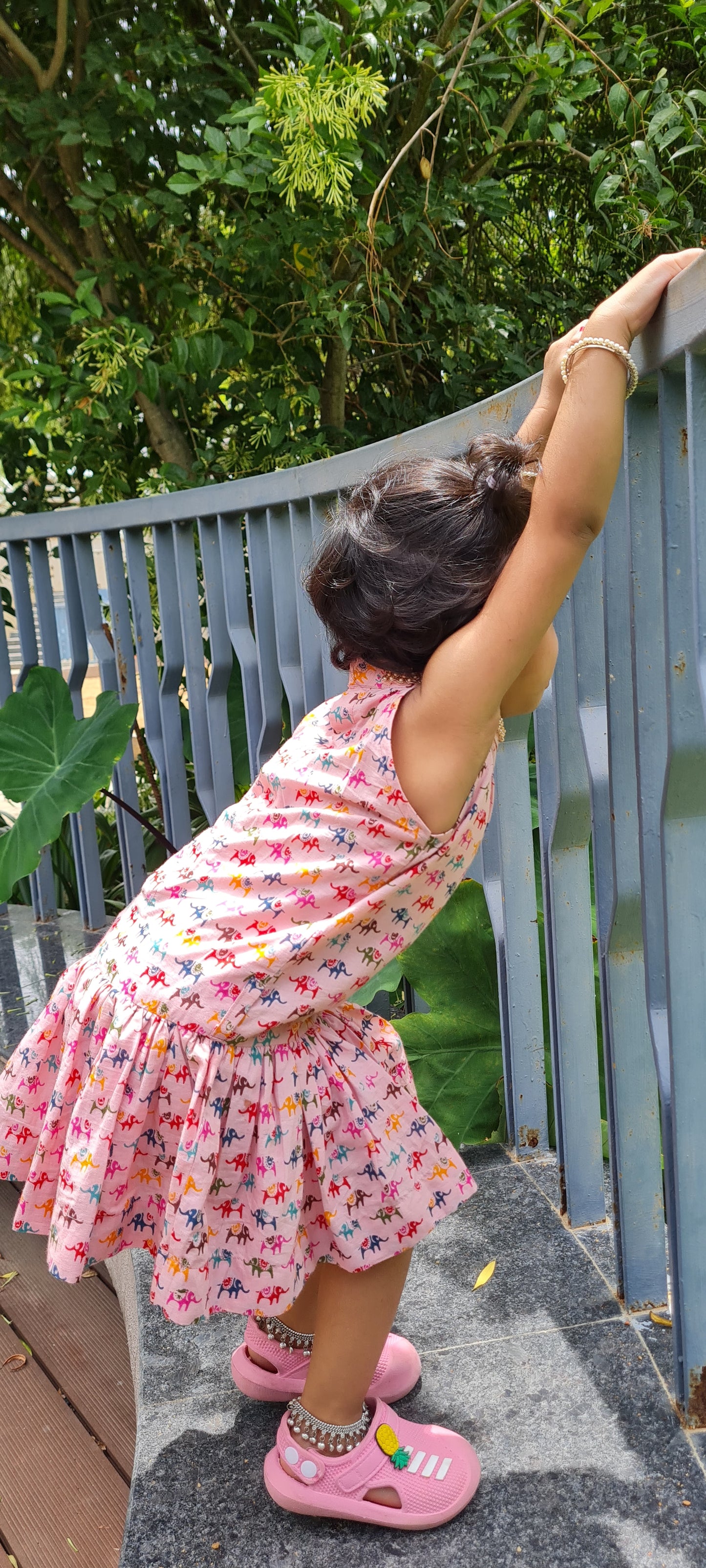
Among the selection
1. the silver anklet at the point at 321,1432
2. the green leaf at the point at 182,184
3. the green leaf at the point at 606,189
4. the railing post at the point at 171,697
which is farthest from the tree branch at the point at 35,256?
the silver anklet at the point at 321,1432

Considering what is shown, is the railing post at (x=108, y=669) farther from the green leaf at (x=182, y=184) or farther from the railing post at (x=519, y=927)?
the railing post at (x=519, y=927)

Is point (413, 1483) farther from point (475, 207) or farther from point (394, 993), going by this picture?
point (475, 207)

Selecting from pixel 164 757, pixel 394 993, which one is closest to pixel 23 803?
pixel 164 757

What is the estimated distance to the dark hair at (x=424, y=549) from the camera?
111 cm

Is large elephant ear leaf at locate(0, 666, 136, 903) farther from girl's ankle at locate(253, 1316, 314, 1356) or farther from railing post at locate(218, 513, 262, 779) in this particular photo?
girl's ankle at locate(253, 1316, 314, 1356)

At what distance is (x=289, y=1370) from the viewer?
1256mm

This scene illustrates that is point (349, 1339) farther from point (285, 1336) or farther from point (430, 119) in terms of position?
point (430, 119)

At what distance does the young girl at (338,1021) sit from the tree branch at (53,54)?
217cm

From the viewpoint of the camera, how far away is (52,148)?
2.94 metres

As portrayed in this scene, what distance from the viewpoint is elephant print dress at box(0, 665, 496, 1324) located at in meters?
1.13

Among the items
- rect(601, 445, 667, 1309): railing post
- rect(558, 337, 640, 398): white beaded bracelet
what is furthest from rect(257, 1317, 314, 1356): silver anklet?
rect(558, 337, 640, 398): white beaded bracelet

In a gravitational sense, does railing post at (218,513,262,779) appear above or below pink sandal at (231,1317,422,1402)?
above

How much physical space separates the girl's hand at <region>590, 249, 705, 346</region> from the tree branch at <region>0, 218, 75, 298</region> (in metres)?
2.42

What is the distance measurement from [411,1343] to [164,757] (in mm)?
1545
